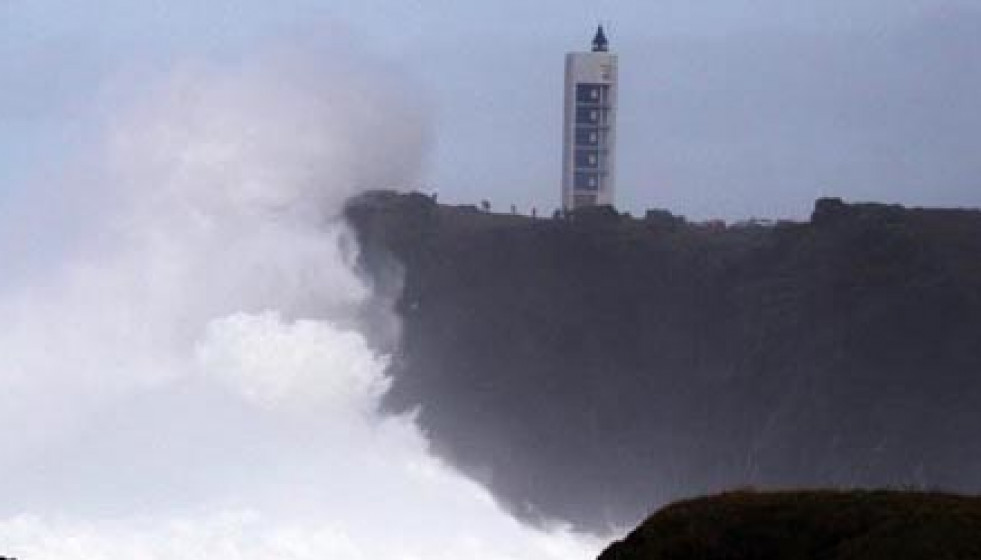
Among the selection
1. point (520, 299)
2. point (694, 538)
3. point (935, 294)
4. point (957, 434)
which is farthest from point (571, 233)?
point (694, 538)

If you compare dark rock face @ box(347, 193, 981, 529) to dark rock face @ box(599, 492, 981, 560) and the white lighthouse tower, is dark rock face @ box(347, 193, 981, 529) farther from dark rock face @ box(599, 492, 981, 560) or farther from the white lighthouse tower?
dark rock face @ box(599, 492, 981, 560)

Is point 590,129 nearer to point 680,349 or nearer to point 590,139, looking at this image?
point 590,139

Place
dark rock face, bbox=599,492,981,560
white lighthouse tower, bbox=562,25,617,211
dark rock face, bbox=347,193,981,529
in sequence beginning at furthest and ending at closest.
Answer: white lighthouse tower, bbox=562,25,617,211, dark rock face, bbox=347,193,981,529, dark rock face, bbox=599,492,981,560

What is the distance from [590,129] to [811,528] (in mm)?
90963

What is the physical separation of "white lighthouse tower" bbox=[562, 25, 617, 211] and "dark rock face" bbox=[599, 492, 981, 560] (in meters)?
88.1

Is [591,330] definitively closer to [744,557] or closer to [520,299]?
[520,299]

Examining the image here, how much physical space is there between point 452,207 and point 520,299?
10.1 metres

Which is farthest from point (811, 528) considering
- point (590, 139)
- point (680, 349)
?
point (590, 139)

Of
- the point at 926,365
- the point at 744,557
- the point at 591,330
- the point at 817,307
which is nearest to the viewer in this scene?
the point at 744,557

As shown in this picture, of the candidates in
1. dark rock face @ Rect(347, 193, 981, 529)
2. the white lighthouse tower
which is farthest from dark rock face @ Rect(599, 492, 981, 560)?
the white lighthouse tower

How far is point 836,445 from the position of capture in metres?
65.1

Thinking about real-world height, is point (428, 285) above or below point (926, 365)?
above

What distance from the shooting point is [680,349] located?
77688 mm

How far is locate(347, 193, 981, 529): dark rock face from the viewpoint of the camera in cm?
6625
